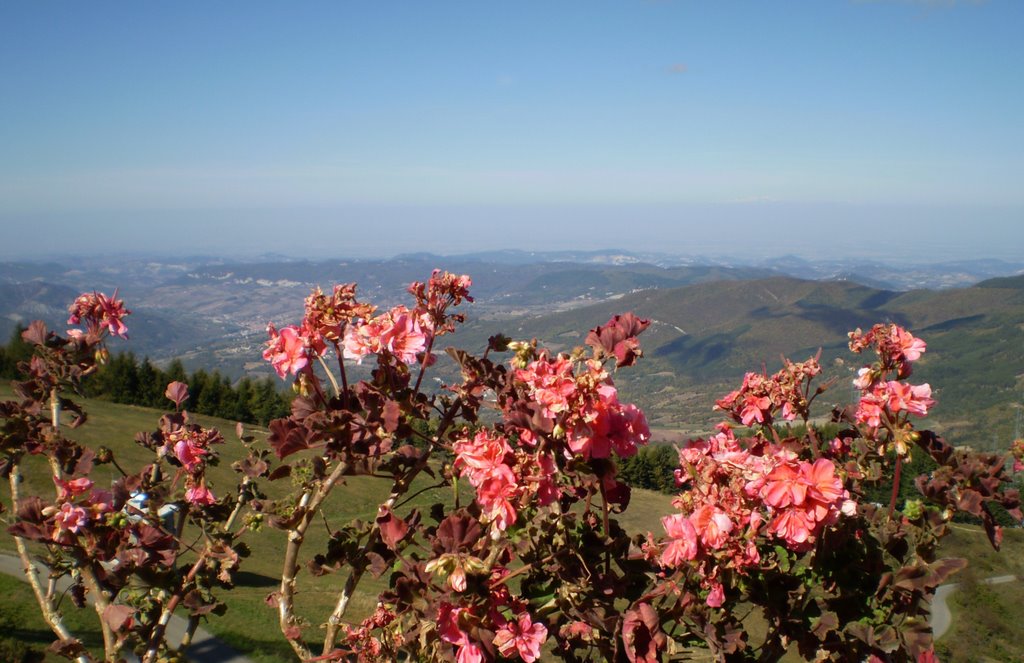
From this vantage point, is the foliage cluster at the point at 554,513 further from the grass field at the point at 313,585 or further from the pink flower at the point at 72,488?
the grass field at the point at 313,585

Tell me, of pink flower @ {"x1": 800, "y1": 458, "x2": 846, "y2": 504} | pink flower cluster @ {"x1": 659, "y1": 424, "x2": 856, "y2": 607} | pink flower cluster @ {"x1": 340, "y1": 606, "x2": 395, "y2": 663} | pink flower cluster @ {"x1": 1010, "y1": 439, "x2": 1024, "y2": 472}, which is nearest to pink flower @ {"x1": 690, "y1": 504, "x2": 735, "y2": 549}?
pink flower cluster @ {"x1": 659, "y1": 424, "x2": 856, "y2": 607}

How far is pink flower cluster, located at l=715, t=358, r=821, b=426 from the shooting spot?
2.51 metres

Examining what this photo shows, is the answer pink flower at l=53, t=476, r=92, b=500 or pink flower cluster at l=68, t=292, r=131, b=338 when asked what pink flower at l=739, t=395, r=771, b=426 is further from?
pink flower cluster at l=68, t=292, r=131, b=338

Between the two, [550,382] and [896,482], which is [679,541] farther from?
[896,482]

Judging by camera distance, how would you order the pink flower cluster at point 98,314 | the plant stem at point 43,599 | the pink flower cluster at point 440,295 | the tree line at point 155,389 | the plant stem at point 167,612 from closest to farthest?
the pink flower cluster at point 440,295, the plant stem at point 167,612, the plant stem at point 43,599, the pink flower cluster at point 98,314, the tree line at point 155,389

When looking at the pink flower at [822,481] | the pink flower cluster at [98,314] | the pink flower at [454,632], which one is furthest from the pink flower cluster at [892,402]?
the pink flower cluster at [98,314]

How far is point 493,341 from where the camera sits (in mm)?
2146

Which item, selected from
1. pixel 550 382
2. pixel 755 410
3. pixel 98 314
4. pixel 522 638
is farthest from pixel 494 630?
pixel 98 314

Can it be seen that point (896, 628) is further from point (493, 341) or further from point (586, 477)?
point (493, 341)

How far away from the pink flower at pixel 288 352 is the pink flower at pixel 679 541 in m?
1.11

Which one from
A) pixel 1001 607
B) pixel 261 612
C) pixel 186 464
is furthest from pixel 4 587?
pixel 1001 607

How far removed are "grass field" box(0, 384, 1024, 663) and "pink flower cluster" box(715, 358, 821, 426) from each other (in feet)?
4.77

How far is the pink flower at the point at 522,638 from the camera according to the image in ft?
5.69

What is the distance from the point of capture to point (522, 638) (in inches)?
69.7
